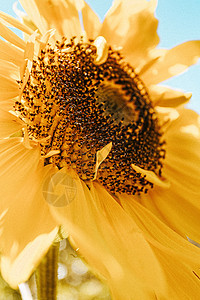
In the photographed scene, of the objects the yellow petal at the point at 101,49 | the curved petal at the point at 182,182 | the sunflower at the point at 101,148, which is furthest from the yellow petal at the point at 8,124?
the curved petal at the point at 182,182

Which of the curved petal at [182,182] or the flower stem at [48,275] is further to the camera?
the curved petal at [182,182]

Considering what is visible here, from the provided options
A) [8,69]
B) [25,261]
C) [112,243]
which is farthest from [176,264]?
[8,69]

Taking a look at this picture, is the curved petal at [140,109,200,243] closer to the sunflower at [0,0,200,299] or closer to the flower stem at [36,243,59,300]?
the sunflower at [0,0,200,299]

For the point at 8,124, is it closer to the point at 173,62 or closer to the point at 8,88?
the point at 8,88

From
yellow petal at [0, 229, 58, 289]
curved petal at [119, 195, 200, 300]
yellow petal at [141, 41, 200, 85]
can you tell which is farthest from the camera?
yellow petal at [141, 41, 200, 85]

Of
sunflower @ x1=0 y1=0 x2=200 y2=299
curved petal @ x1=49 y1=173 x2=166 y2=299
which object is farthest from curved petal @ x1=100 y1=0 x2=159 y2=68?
curved petal @ x1=49 y1=173 x2=166 y2=299

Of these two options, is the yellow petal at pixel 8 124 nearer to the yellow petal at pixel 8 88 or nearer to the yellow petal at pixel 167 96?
the yellow petal at pixel 8 88
